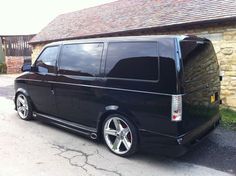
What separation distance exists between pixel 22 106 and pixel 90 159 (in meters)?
2.93

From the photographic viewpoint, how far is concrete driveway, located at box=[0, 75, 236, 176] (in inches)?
138

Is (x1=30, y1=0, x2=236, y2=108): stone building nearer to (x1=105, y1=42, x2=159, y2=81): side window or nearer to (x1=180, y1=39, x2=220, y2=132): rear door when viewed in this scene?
(x1=180, y1=39, x2=220, y2=132): rear door

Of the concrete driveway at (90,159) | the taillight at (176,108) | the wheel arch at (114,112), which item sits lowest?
the concrete driveway at (90,159)

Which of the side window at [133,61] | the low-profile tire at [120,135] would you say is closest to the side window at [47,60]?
the side window at [133,61]

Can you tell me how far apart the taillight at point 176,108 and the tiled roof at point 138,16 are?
4259mm

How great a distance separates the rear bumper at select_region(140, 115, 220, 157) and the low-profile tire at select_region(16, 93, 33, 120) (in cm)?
319

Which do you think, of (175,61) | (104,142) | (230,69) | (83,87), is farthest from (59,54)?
(230,69)

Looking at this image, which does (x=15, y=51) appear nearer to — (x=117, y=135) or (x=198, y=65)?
(x=117, y=135)

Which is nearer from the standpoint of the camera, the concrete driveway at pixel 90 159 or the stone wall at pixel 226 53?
the concrete driveway at pixel 90 159

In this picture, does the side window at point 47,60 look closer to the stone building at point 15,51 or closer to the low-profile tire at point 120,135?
the low-profile tire at point 120,135

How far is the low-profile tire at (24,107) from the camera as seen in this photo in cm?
574

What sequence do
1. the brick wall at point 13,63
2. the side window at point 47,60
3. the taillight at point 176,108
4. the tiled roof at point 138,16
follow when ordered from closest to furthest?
the taillight at point 176,108, the side window at point 47,60, the tiled roof at point 138,16, the brick wall at point 13,63

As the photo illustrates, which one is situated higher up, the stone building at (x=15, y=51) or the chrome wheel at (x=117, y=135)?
the stone building at (x=15, y=51)

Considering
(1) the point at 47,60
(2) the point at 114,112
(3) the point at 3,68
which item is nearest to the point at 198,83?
(2) the point at 114,112
